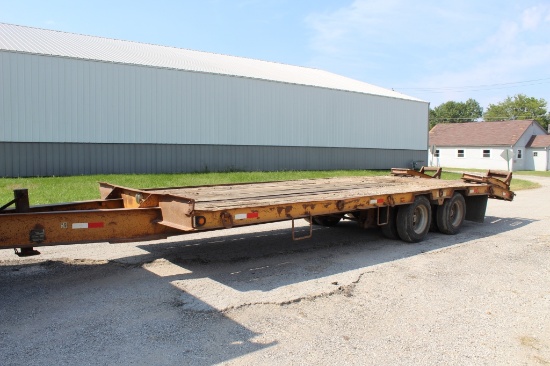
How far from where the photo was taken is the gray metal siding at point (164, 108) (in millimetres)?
20766

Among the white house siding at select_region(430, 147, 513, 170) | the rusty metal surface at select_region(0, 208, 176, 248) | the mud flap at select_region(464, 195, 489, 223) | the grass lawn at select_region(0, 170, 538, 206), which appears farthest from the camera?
the white house siding at select_region(430, 147, 513, 170)

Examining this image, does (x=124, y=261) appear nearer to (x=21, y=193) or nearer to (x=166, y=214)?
(x=166, y=214)

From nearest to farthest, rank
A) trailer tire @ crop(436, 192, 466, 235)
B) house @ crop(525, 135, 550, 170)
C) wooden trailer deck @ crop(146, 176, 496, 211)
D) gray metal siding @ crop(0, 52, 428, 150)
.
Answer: wooden trailer deck @ crop(146, 176, 496, 211), trailer tire @ crop(436, 192, 466, 235), gray metal siding @ crop(0, 52, 428, 150), house @ crop(525, 135, 550, 170)

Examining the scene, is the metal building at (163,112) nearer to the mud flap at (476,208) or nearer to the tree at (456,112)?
the mud flap at (476,208)

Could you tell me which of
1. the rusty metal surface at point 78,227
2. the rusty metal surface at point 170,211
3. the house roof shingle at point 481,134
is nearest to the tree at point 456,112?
Answer: the house roof shingle at point 481,134

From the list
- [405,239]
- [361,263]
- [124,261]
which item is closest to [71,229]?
[124,261]

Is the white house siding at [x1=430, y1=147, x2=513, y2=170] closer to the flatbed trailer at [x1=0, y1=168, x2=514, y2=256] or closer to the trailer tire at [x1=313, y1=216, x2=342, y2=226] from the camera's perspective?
the flatbed trailer at [x1=0, y1=168, x2=514, y2=256]

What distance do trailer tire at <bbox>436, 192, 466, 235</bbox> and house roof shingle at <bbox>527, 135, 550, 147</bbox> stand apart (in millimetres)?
46194

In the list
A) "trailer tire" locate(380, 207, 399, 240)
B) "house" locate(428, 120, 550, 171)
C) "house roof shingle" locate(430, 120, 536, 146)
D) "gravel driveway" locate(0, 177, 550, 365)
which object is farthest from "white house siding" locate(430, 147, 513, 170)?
"gravel driveway" locate(0, 177, 550, 365)

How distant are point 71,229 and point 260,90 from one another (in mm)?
22857

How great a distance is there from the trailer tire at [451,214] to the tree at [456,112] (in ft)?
362

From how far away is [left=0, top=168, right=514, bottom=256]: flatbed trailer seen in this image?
5.57 meters

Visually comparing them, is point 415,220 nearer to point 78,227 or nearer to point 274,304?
point 274,304

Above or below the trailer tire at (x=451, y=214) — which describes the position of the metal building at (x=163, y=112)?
above
